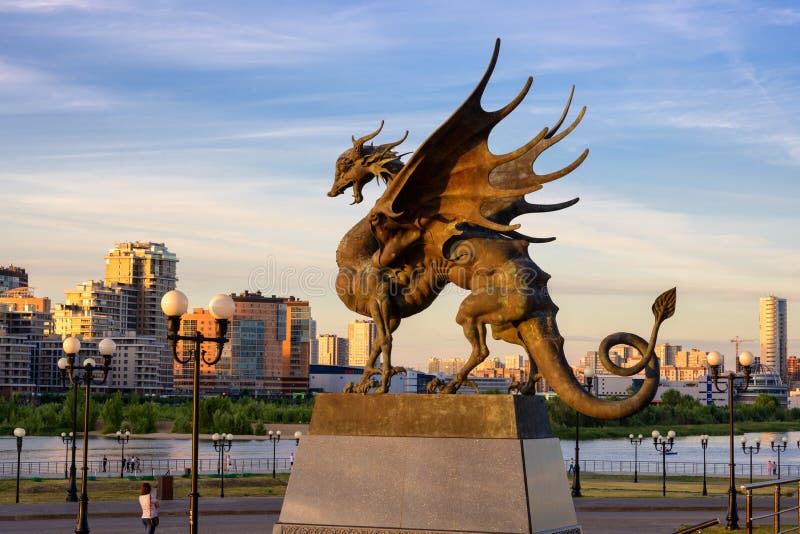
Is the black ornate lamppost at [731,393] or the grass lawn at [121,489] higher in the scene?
the black ornate lamppost at [731,393]

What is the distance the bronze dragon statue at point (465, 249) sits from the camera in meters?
10.0

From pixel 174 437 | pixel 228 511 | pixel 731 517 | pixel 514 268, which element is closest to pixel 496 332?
pixel 514 268

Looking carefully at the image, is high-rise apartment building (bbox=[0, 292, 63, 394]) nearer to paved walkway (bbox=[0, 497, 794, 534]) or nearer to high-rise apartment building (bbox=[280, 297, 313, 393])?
high-rise apartment building (bbox=[280, 297, 313, 393])

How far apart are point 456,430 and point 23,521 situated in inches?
441

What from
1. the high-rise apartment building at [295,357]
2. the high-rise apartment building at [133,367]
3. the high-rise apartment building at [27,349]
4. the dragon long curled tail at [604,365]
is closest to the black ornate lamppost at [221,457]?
the dragon long curled tail at [604,365]

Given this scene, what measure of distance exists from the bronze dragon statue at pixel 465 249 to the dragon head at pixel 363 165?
10 millimetres

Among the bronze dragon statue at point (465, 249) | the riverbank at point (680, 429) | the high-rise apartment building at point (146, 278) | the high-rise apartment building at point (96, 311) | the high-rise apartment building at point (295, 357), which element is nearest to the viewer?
the bronze dragon statue at point (465, 249)

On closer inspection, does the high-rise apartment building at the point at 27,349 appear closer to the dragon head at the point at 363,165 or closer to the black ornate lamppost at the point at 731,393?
the black ornate lamppost at the point at 731,393

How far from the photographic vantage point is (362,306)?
10938 mm

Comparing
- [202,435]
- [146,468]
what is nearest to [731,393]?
[146,468]

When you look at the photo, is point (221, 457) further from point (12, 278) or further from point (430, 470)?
point (12, 278)

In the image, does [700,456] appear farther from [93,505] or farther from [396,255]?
[396,255]

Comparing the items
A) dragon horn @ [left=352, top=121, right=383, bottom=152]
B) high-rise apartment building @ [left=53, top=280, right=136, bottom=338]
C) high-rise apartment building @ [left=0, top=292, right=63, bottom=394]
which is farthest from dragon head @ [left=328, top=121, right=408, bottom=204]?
high-rise apartment building @ [left=53, top=280, right=136, bottom=338]

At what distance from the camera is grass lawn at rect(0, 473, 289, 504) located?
23.9 metres
